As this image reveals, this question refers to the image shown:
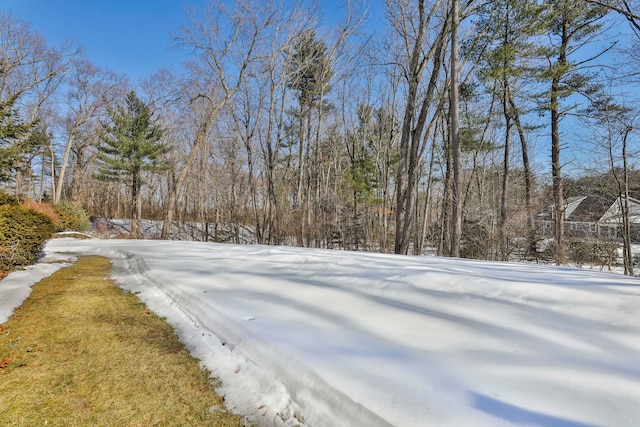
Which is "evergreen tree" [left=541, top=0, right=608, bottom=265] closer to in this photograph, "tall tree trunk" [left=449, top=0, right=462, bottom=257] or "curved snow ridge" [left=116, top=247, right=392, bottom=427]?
"tall tree trunk" [left=449, top=0, right=462, bottom=257]

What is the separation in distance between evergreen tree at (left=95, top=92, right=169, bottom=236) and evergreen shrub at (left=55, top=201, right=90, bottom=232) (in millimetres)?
2315

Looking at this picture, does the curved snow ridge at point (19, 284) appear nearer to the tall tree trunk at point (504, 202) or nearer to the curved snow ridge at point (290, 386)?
the curved snow ridge at point (290, 386)

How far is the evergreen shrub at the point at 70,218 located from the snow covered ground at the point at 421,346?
10.7 metres

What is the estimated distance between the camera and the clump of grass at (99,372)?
1486 millimetres

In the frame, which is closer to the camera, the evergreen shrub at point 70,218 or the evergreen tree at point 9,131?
the evergreen tree at point 9,131

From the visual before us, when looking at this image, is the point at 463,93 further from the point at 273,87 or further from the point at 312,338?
the point at 312,338

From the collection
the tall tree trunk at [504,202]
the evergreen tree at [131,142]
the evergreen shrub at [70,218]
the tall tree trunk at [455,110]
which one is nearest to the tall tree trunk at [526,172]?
the tall tree trunk at [504,202]

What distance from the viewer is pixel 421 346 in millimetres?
1754

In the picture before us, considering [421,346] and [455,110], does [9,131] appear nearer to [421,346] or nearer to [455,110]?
[421,346]

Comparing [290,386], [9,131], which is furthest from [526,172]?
[9,131]

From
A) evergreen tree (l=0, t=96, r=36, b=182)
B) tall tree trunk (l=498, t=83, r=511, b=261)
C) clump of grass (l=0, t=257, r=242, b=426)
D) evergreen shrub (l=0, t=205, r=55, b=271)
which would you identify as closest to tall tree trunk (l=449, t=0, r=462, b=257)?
tall tree trunk (l=498, t=83, r=511, b=261)

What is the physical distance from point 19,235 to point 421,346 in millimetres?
6129

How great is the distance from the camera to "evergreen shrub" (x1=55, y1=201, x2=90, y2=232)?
1155 cm

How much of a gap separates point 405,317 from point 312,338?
2.33 ft
